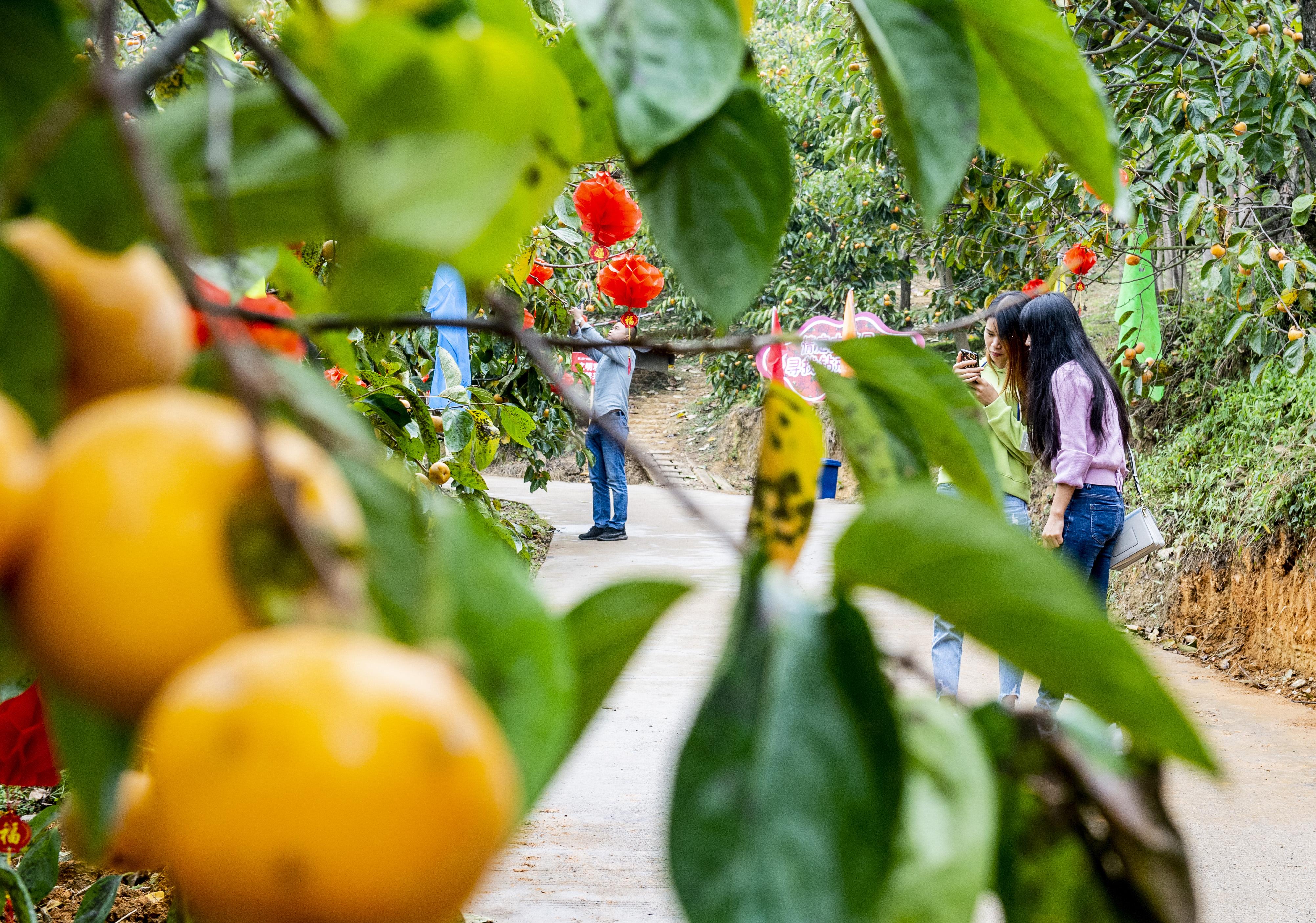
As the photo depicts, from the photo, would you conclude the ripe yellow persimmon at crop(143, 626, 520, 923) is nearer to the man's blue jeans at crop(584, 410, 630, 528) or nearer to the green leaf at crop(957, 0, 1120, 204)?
the green leaf at crop(957, 0, 1120, 204)

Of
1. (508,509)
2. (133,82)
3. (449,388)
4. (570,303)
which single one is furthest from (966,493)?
(508,509)

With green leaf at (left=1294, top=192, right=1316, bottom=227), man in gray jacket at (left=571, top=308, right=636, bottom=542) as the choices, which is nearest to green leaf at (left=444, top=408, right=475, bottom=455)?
green leaf at (left=1294, top=192, right=1316, bottom=227)

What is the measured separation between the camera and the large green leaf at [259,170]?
0.74 ft

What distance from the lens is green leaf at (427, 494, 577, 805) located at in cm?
19

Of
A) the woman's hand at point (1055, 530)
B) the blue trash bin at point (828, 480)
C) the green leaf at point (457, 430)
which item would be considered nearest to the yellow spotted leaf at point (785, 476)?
the green leaf at point (457, 430)

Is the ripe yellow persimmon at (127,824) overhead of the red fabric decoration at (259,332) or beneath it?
beneath

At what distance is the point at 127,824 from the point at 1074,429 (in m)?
2.98

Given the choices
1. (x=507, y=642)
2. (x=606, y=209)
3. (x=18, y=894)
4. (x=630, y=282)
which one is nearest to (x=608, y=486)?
(x=630, y=282)

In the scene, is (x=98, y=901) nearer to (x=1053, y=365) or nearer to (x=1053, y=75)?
(x=1053, y=75)

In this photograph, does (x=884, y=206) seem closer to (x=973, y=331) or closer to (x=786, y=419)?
(x=973, y=331)

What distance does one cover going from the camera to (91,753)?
0.23 meters

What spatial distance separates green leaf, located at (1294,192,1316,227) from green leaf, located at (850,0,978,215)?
10.4ft

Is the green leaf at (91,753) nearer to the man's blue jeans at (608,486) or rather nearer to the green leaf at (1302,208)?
the green leaf at (1302,208)

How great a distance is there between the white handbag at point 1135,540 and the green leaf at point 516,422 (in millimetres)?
1901
